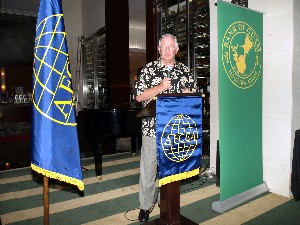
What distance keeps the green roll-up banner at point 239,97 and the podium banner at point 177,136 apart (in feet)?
1.64

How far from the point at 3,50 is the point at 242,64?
25.9 ft

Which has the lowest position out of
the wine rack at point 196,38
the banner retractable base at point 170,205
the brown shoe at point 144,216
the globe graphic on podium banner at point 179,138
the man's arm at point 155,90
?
the brown shoe at point 144,216

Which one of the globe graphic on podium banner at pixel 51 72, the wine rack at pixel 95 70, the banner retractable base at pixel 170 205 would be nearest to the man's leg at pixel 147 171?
the banner retractable base at pixel 170 205

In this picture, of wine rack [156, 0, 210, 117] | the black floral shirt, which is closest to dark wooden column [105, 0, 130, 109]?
wine rack [156, 0, 210, 117]

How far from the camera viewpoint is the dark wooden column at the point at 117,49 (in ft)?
21.2

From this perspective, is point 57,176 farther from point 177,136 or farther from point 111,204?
point 111,204

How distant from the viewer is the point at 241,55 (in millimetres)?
2781

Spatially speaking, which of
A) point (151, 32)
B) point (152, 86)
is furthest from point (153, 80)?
point (151, 32)

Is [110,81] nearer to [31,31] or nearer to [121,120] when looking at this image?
[121,120]

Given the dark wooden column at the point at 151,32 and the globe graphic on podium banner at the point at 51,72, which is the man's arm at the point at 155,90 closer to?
the globe graphic on podium banner at the point at 51,72

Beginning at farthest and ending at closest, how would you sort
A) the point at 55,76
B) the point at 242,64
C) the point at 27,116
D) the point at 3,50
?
the point at 3,50 < the point at 27,116 < the point at 242,64 < the point at 55,76

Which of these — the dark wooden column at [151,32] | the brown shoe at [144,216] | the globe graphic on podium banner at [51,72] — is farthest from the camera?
the dark wooden column at [151,32]

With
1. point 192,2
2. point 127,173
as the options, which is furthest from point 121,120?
point 192,2

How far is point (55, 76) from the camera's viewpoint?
76.7 inches
